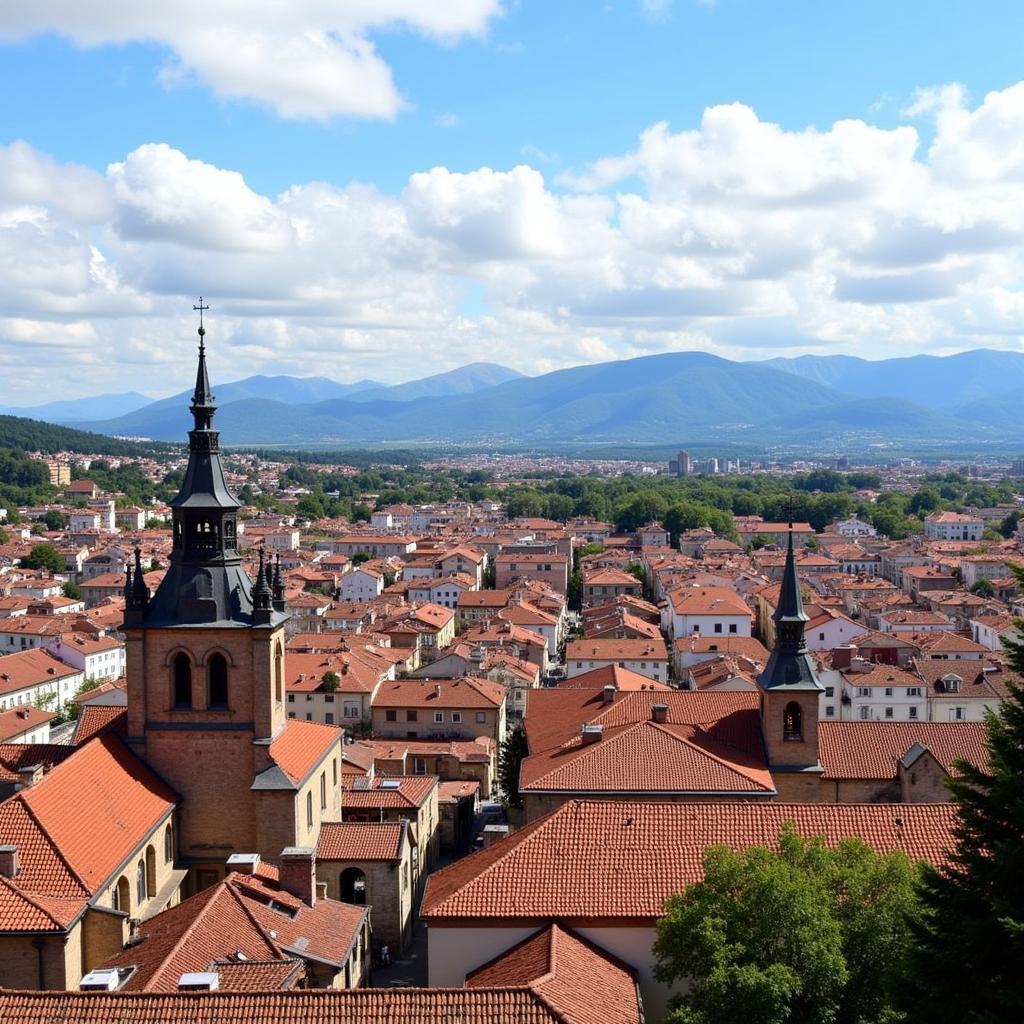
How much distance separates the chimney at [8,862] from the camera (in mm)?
24281

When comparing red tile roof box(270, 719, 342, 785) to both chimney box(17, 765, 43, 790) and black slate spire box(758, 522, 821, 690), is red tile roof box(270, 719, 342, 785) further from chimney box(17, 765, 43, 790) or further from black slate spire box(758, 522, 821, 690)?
black slate spire box(758, 522, 821, 690)

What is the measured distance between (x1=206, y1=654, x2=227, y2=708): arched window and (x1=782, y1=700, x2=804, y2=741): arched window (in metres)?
17.2

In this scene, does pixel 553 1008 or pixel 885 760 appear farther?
A: pixel 885 760

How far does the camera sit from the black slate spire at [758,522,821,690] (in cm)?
3662

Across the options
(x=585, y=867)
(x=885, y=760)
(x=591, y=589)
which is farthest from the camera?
(x=591, y=589)

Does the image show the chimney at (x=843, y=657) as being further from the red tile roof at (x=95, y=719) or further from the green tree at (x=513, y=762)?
the red tile roof at (x=95, y=719)

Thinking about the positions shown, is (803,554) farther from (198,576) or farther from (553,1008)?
(553,1008)

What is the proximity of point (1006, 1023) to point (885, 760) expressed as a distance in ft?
86.9

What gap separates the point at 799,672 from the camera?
36.7m

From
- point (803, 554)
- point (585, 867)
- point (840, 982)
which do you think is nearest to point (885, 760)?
point (585, 867)

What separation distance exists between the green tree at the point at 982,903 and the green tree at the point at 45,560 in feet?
471

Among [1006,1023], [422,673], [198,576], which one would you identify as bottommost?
[422,673]

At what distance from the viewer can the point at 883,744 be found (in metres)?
41.2

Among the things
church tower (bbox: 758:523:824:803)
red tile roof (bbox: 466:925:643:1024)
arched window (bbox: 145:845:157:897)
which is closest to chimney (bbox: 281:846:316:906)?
arched window (bbox: 145:845:157:897)
